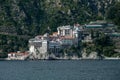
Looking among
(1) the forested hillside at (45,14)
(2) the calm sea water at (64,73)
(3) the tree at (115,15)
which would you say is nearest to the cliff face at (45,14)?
(1) the forested hillside at (45,14)

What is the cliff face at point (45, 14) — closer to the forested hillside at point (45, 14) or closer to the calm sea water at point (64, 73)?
the forested hillside at point (45, 14)

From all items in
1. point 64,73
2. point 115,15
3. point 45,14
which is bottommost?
point 45,14

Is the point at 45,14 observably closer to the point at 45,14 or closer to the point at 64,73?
the point at 45,14

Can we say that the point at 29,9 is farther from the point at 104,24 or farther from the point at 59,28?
the point at 104,24

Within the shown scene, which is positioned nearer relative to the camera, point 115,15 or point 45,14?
point 115,15

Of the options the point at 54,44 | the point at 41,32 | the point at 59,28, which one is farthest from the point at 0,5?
the point at 54,44

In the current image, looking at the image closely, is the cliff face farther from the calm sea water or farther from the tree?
the tree

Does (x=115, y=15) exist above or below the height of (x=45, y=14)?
above

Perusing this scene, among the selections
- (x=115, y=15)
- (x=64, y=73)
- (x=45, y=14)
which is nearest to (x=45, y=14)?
(x=45, y=14)

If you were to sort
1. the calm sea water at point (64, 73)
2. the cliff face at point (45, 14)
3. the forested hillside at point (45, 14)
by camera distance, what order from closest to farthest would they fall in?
the calm sea water at point (64, 73) < the forested hillside at point (45, 14) < the cliff face at point (45, 14)
